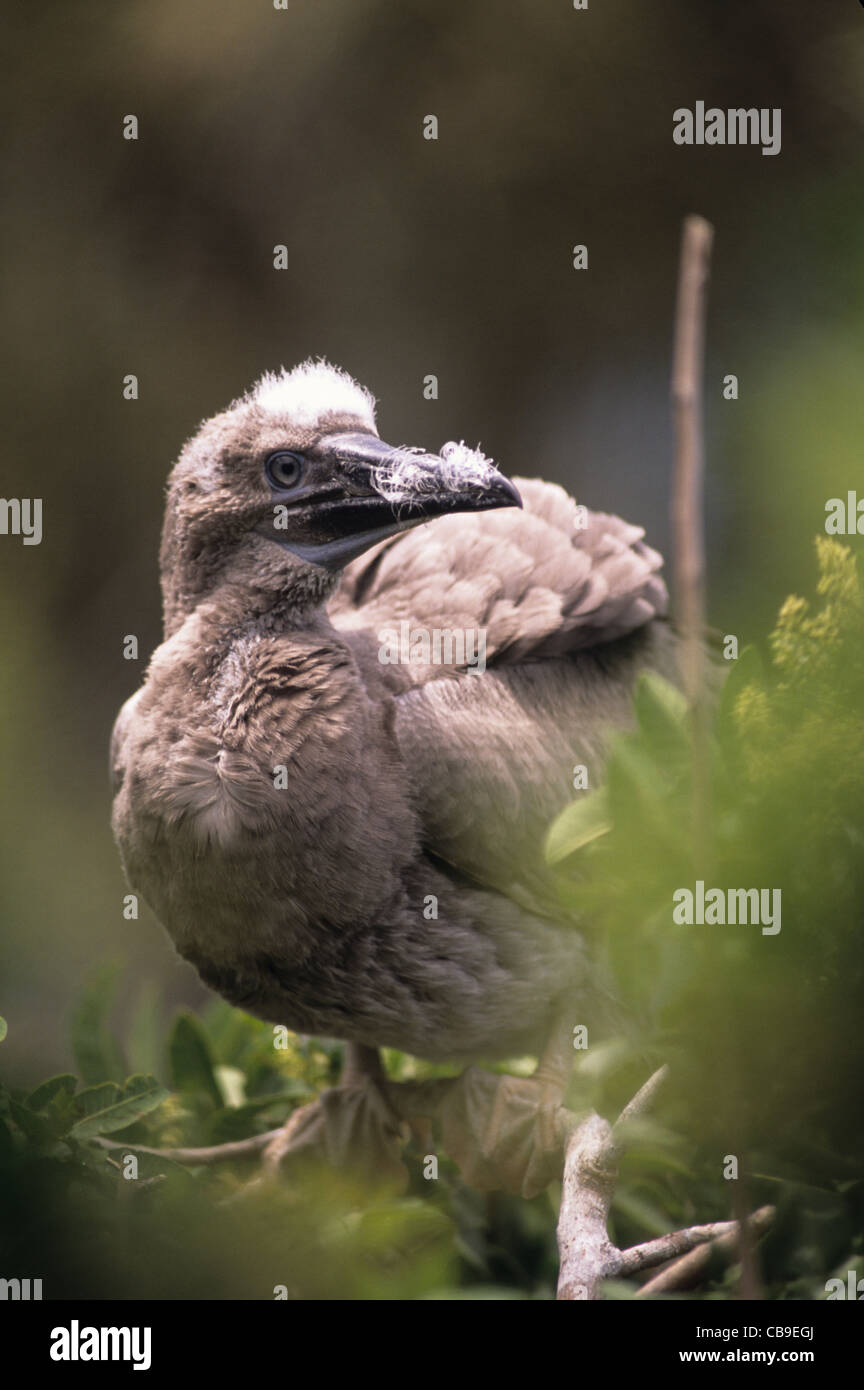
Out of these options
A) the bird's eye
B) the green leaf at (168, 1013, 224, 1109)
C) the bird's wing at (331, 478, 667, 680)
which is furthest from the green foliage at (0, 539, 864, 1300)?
the bird's eye

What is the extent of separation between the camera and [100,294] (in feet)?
17.1

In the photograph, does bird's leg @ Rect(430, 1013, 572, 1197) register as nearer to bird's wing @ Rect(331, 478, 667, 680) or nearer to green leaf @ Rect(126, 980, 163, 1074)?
green leaf @ Rect(126, 980, 163, 1074)

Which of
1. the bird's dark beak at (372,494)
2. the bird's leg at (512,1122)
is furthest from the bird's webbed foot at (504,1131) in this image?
the bird's dark beak at (372,494)

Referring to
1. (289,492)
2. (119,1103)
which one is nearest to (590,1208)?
(119,1103)

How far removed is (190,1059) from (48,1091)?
3.28ft

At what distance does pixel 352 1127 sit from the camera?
134 inches

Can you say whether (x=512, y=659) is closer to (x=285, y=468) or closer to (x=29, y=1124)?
(x=285, y=468)

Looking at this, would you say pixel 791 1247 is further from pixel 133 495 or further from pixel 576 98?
pixel 133 495

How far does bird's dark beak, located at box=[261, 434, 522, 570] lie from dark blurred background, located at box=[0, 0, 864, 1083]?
3.29 feet

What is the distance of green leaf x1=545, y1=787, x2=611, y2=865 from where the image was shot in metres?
1.92
